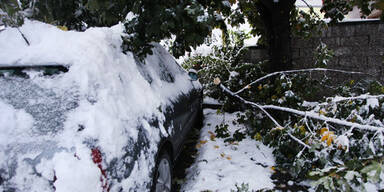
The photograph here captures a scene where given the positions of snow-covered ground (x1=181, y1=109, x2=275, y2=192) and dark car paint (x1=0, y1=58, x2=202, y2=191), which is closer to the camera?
dark car paint (x1=0, y1=58, x2=202, y2=191)

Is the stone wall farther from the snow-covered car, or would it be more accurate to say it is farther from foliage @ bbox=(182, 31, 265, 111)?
the snow-covered car

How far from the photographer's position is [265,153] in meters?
3.86

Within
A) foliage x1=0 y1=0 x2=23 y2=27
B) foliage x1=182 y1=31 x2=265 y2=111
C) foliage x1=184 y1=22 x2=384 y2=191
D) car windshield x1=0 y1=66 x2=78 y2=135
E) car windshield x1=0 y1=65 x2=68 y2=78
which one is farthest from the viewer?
foliage x1=182 y1=31 x2=265 y2=111

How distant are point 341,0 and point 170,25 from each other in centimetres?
375

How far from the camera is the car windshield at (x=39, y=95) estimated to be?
4.85ft

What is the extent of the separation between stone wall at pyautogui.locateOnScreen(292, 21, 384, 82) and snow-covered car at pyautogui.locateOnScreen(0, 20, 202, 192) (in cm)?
475

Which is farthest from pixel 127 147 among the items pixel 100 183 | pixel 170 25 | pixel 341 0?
pixel 341 0

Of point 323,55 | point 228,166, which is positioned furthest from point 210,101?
point 228,166

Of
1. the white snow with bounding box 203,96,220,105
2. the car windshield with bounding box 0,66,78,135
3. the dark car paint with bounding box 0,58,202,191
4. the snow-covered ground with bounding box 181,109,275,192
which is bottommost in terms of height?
the snow-covered ground with bounding box 181,109,275,192

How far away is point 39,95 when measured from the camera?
1.57 m

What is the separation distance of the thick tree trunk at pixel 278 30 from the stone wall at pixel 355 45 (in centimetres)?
172

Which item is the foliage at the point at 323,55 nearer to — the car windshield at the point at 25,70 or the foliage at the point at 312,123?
the foliage at the point at 312,123

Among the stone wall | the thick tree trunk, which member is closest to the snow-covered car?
the thick tree trunk

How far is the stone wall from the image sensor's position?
521cm
